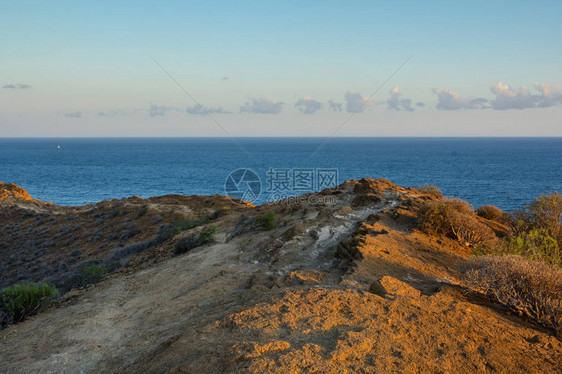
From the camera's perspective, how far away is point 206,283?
8312 millimetres

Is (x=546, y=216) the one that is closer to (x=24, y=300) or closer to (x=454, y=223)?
(x=454, y=223)

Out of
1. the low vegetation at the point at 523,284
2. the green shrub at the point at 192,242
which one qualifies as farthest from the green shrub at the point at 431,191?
the green shrub at the point at 192,242

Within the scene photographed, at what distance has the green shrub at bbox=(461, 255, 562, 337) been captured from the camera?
5574 mm

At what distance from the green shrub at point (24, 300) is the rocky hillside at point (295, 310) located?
14.1 inches

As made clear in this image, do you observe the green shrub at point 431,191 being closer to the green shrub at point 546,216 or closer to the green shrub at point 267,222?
the green shrub at point 546,216

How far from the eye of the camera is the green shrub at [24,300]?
350 inches

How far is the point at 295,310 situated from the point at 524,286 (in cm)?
384

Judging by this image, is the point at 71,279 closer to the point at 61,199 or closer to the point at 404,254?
the point at 404,254

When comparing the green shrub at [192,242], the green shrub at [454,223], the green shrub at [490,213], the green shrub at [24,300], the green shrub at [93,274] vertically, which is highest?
the green shrub at [454,223]

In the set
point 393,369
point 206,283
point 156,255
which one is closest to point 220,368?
point 393,369

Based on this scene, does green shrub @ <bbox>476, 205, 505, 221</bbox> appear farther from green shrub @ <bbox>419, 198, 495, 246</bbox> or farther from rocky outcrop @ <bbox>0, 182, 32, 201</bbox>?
rocky outcrop @ <bbox>0, 182, 32, 201</bbox>

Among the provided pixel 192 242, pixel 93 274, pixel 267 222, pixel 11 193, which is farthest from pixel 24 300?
pixel 11 193

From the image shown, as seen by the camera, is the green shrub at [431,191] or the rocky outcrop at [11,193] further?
the rocky outcrop at [11,193]

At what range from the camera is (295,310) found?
5.39 m
